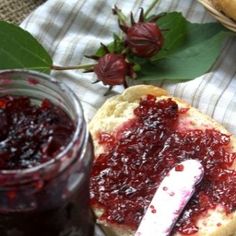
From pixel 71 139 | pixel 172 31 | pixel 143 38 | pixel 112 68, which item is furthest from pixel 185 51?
pixel 71 139

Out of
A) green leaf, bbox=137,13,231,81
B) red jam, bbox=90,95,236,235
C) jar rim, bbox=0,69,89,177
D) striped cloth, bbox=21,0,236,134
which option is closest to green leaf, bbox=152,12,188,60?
green leaf, bbox=137,13,231,81

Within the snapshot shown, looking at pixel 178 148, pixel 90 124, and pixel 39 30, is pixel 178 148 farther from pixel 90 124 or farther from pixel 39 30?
pixel 39 30

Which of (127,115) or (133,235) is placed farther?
(127,115)

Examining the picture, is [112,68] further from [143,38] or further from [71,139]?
[71,139]

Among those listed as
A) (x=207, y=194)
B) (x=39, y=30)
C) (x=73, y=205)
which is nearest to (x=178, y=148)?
(x=207, y=194)

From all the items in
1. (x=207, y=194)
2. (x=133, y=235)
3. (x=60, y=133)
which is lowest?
(x=133, y=235)

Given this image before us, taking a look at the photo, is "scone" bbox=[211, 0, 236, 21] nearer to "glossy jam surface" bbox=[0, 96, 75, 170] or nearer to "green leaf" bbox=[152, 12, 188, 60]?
"green leaf" bbox=[152, 12, 188, 60]
